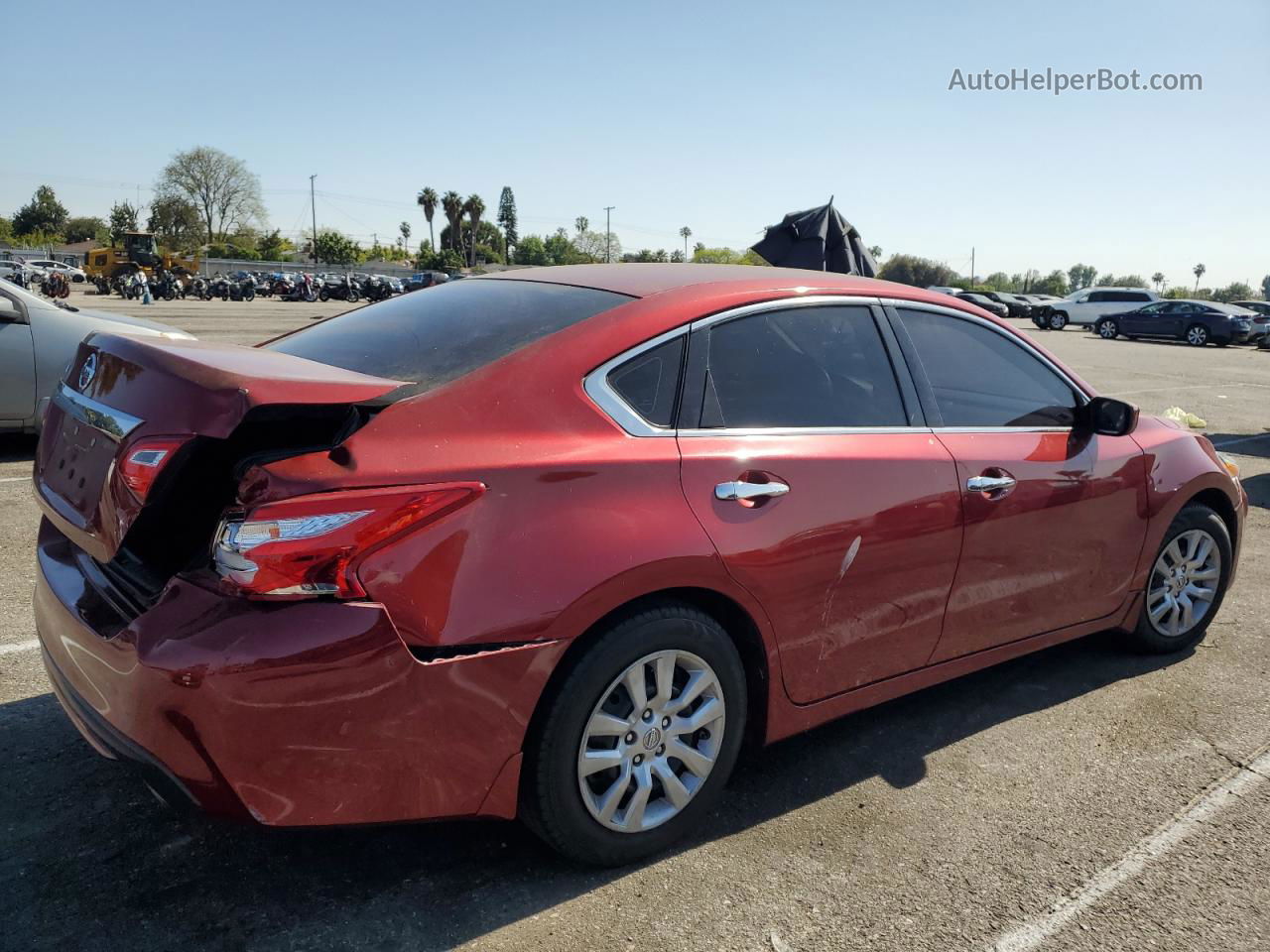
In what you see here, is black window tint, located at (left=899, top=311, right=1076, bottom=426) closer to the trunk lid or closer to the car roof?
the car roof

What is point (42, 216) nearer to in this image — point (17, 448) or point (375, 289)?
point (375, 289)

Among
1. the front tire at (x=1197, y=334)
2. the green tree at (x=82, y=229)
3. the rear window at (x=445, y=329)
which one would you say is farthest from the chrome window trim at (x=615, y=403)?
the green tree at (x=82, y=229)

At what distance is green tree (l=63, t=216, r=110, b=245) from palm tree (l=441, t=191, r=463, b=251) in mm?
41195

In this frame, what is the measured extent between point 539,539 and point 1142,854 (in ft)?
6.50

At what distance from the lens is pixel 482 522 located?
2227 millimetres

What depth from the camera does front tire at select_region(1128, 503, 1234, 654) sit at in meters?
4.08

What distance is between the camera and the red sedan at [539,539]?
A: 2109 millimetres

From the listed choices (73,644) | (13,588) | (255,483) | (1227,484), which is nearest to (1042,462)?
(1227,484)

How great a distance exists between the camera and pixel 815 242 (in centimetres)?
1177

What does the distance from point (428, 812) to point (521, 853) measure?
1.58 ft

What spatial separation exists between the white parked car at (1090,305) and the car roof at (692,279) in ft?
126

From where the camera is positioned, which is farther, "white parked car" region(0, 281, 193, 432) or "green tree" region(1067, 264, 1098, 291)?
"green tree" region(1067, 264, 1098, 291)

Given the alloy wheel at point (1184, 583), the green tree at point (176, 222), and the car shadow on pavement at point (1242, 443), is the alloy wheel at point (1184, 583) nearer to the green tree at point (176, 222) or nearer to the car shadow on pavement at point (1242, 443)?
the car shadow on pavement at point (1242, 443)

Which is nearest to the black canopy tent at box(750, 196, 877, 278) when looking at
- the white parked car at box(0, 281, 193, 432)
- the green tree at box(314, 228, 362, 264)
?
the white parked car at box(0, 281, 193, 432)
